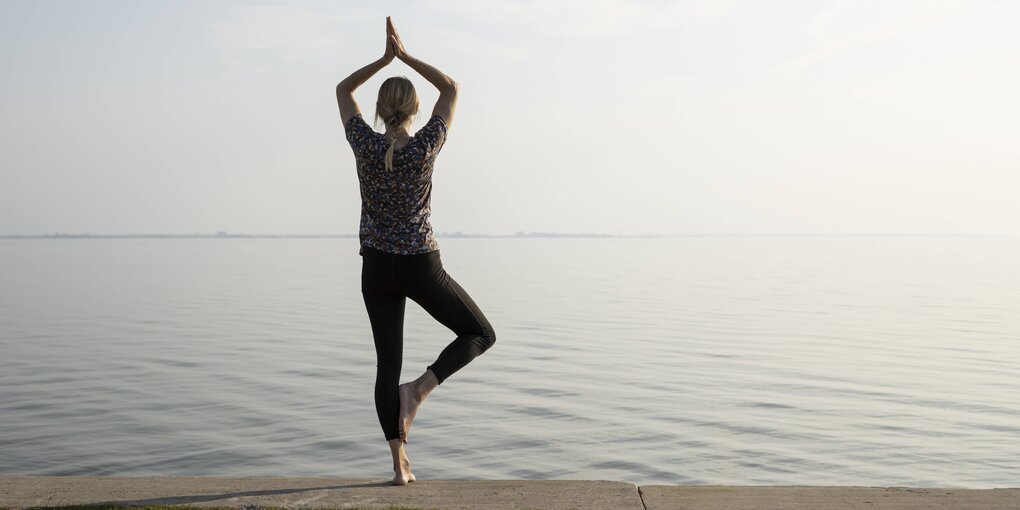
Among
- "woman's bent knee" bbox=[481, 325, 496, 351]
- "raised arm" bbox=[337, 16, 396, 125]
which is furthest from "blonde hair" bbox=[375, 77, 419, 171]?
"woman's bent knee" bbox=[481, 325, 496, 351]

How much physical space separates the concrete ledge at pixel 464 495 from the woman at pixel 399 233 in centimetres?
37

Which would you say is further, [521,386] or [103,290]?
[103,290]

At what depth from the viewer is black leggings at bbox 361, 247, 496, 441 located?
4848 mm

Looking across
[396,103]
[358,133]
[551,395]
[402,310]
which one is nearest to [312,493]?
[402,310]

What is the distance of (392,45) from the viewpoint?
490cm

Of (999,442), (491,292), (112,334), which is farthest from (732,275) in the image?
(999,442)

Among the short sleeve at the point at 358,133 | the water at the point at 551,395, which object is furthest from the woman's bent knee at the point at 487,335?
the water at the point at 551,395

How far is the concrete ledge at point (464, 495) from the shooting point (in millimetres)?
4559

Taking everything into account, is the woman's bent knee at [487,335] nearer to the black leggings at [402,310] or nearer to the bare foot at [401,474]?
the black leggings at [402,310]

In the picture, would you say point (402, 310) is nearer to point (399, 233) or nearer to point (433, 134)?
point (399, 233)

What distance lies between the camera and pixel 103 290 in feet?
114

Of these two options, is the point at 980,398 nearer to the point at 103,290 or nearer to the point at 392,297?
the point at 392,297

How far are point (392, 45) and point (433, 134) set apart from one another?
1.61ft

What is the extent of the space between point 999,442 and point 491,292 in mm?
23744
